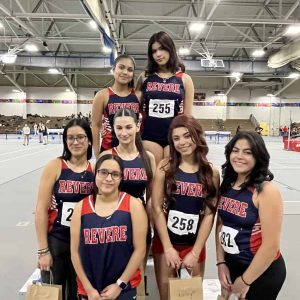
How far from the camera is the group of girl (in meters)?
1.98

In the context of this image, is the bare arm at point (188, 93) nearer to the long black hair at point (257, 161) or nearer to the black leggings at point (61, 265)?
the long black hair at point (257, 161)

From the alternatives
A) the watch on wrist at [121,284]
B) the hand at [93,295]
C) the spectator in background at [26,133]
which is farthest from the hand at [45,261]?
the spectator in background at [26,133]

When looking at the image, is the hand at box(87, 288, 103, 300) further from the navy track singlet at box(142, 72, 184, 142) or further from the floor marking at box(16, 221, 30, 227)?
the floor marking at box(16, 221, 30, 227)

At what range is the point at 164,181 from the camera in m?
2.21

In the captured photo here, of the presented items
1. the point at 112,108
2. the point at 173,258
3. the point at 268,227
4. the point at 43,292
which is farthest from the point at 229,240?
the point at 112,108

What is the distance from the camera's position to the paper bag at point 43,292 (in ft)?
6.66

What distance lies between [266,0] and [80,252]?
50.0ft

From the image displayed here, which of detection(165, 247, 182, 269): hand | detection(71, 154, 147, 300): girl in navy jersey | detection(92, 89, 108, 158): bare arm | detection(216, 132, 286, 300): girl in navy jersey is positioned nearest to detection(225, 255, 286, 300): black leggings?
detection(216, 132, 286, 300): girl in navy jersey

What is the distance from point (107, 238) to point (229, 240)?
74cm

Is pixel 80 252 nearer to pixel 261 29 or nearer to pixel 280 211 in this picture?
pixel 280 211

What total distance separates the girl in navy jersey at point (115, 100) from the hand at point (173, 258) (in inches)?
40.0

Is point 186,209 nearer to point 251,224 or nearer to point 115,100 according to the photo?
point 251,224

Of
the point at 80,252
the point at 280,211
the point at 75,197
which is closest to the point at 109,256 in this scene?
the point at 80,252

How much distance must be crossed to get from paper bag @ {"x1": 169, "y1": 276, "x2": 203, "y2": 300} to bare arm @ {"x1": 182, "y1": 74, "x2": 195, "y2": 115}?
1.33 meters
